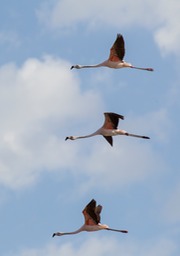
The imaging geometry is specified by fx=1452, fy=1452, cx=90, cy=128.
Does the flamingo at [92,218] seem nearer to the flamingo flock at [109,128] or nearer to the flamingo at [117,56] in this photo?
the flamingo flock at [109,128]

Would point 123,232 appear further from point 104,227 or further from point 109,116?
point 109,116

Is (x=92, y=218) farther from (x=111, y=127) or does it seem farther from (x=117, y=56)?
(x=117, y=56)

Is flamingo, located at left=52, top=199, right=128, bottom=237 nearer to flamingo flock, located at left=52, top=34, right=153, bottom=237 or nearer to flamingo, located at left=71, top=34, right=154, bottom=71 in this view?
flamingo flock, located at left=52, top=34, right=153, bottom=237

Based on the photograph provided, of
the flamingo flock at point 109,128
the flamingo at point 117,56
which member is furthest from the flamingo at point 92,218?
the flamingo at point 117,56

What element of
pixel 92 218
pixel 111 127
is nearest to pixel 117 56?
pixel 111 127

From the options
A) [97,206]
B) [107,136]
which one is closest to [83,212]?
[97,206]

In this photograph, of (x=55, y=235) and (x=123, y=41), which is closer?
(x=123, y=41)

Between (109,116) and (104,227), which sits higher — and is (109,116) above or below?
above

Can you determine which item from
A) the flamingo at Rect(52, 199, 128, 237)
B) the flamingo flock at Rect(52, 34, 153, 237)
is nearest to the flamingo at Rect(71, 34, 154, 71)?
the flamingo flock at Rect(52, 34, 153, 237)

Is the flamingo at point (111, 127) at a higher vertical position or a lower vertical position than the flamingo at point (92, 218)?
higher

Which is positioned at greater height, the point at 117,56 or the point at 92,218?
the point at 117,56

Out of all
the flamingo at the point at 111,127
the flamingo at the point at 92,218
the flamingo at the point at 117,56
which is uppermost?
the flamingo at the point at 117,56

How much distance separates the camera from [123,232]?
107 meters

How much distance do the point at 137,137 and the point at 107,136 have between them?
5053mm
